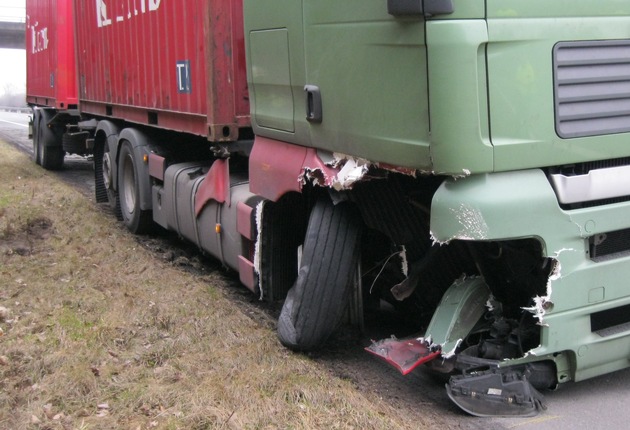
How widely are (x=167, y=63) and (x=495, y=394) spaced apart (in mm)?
4726

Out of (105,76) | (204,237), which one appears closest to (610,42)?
(204,237)

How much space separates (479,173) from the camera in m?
3.43

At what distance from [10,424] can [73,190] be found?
842 centimetres

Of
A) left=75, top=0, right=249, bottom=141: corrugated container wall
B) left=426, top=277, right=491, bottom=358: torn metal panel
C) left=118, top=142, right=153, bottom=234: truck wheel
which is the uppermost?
left=75, top=0, right=249, bottom=141: corrugated container wall

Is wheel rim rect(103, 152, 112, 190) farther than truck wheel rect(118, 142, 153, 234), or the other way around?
wheel rim rect(103, 152, 112, 190)

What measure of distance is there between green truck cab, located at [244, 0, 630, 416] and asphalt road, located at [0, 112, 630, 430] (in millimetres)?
97

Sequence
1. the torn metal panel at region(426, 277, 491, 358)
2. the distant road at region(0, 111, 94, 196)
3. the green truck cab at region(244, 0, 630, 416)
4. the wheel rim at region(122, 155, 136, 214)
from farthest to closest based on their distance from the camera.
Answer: the distant road at region(0, 111, 94, 196) → the wheel rim at region(122, 155, 136, 214) → the torn metal panel at region(426, 277, 491, 358) → the green truck cab at region(244, 0, 630, 416)

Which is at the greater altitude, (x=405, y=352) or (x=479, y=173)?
(x=479, y=173)

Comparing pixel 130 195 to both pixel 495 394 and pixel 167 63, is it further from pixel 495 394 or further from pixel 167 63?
pixel 495 394

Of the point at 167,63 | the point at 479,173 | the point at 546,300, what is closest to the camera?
the point at 479,173

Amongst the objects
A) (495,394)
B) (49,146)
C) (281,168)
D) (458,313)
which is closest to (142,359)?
(281,168)

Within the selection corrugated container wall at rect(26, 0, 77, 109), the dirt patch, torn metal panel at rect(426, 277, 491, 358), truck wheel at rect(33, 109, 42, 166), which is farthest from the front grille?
truck wheel at rect(33, 109, 42, 166)

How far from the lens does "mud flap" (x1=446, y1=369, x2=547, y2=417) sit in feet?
12.4

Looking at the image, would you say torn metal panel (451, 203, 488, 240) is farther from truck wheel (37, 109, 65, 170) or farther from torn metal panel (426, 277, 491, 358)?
truck wheel (37, 109, 65, 170)
